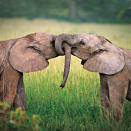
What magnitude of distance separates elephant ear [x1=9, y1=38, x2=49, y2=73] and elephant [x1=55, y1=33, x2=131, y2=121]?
34cm

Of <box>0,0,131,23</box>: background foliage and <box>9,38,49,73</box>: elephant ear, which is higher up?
<box>0,0,131,23</box>: background foliage

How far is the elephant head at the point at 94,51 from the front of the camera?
13.7 feet

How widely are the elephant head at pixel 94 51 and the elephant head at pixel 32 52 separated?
240mm

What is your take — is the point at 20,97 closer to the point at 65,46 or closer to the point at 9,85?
the point at 9,85

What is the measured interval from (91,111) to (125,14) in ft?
94.4

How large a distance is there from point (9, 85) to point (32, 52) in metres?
0.63

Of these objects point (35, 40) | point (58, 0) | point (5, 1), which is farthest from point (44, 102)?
point (58, 0)

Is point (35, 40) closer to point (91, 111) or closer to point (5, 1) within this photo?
point (91, 111)

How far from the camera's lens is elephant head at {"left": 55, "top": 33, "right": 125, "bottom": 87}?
4.17 metres

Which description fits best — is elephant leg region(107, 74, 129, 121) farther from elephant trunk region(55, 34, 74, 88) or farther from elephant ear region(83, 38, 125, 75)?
elephant trunk region(55, 34, 74, 88)

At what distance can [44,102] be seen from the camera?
5.16m

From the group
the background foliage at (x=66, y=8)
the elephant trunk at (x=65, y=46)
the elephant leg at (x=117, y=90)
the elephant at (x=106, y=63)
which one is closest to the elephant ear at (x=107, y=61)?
the elephant at (x=106, y=63)

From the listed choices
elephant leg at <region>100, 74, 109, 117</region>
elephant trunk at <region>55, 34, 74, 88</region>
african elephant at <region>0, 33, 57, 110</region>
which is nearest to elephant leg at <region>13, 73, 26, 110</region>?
african elephant at <region>0, 33, 57, 110</region>

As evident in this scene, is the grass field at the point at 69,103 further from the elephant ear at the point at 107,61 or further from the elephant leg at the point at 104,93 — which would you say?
the elephant ear at the point at 107,61
